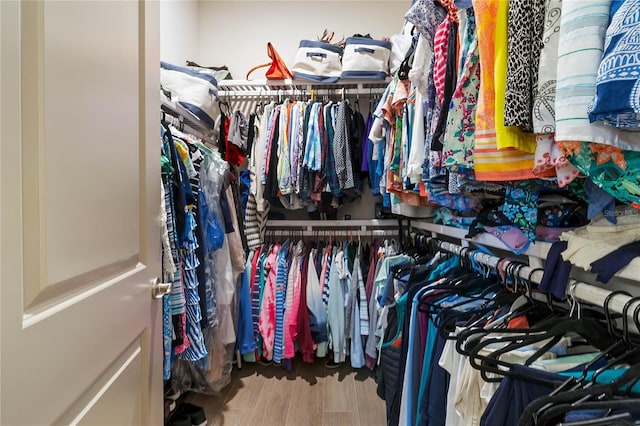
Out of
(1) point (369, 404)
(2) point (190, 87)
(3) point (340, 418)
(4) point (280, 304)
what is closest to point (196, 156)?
(2) point (190, 87)

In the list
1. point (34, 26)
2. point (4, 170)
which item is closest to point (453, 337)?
point (4, 170)

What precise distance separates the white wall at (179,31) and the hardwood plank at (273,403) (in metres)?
2.23

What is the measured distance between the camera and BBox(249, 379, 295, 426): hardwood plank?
1.57 metres

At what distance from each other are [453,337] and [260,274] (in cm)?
148

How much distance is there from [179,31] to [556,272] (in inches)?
101

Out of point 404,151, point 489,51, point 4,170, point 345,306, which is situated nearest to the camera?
point 4,170

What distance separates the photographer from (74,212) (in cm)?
53

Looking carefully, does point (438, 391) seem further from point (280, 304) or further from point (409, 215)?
point (280, 304)

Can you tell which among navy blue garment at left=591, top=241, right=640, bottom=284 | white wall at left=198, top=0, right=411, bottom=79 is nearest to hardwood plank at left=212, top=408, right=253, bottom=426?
navy blue garment at left=591, top=241, right=640, bottom=284

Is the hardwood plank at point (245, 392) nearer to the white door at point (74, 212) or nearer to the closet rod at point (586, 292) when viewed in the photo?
the white door at point (74, 212)

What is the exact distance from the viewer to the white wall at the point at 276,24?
7.93ft

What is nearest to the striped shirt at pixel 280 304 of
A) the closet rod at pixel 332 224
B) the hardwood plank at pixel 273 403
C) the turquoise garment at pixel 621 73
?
the hardwood plank at pixel 273 403

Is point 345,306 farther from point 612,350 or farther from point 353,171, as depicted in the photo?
point 612,350

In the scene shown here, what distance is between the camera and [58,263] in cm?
49
